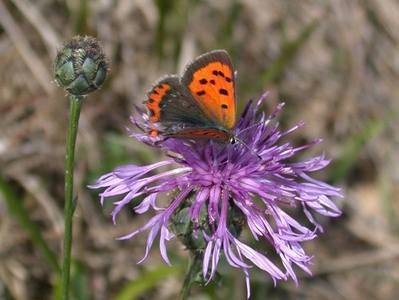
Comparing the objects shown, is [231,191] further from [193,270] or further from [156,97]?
[156,97]

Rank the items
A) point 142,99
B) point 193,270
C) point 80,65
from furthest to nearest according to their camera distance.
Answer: point 142,99, point 193,270, point 80,65

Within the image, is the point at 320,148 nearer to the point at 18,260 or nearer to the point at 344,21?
the point at 344,21

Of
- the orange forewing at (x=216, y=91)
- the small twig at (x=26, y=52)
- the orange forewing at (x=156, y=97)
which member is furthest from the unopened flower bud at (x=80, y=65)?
the small twig at (x=26, y=52)

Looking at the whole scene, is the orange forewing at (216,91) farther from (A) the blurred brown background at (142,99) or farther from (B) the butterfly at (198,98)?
(A) the blurred brown background at (142,99)

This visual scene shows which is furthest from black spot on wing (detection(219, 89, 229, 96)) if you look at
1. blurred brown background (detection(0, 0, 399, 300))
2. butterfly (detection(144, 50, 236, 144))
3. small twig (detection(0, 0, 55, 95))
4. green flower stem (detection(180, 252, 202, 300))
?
small twig (detection(0, 0, 55, 95))

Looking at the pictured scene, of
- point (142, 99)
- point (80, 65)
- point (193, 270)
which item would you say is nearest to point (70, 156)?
point (80, 65)
